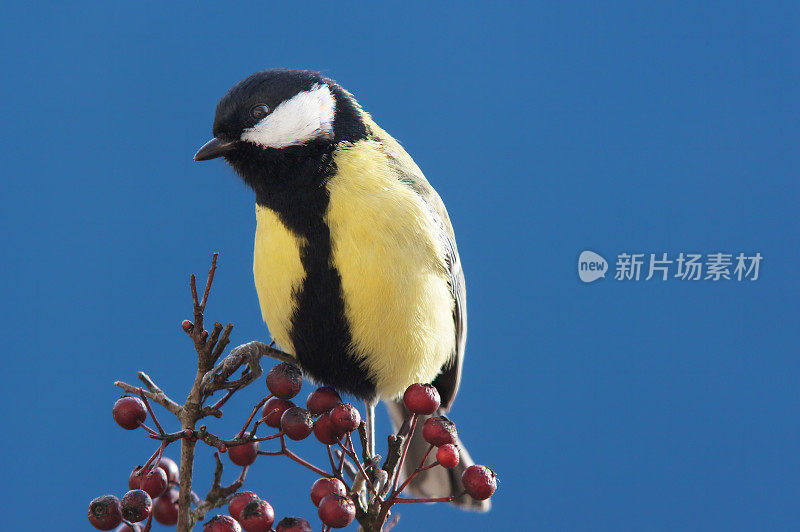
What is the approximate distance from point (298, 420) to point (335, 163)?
0.33m

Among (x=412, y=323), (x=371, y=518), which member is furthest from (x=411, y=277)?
(x=371, y=518)

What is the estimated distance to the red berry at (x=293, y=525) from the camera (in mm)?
609

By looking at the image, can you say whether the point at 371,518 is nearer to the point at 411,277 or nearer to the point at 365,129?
the point at 411,277

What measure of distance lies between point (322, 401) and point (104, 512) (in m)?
0.22

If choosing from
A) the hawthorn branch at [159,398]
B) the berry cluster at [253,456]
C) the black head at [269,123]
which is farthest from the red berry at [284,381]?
the black head at [269,123]

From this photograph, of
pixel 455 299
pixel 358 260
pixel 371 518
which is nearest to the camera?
pixel 371 518

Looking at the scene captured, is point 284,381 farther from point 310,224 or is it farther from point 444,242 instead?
point 444,242

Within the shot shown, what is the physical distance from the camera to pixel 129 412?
0.63 meters

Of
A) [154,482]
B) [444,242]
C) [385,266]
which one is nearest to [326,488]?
[154,482]

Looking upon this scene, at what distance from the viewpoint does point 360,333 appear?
33.5 inches

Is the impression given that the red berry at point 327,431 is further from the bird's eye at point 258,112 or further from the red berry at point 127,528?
the bird's eye at point 258,112

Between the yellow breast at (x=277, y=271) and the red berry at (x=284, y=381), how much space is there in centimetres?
18

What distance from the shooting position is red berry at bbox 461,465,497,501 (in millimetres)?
655

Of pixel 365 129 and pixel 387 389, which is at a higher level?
pixel 365 129
